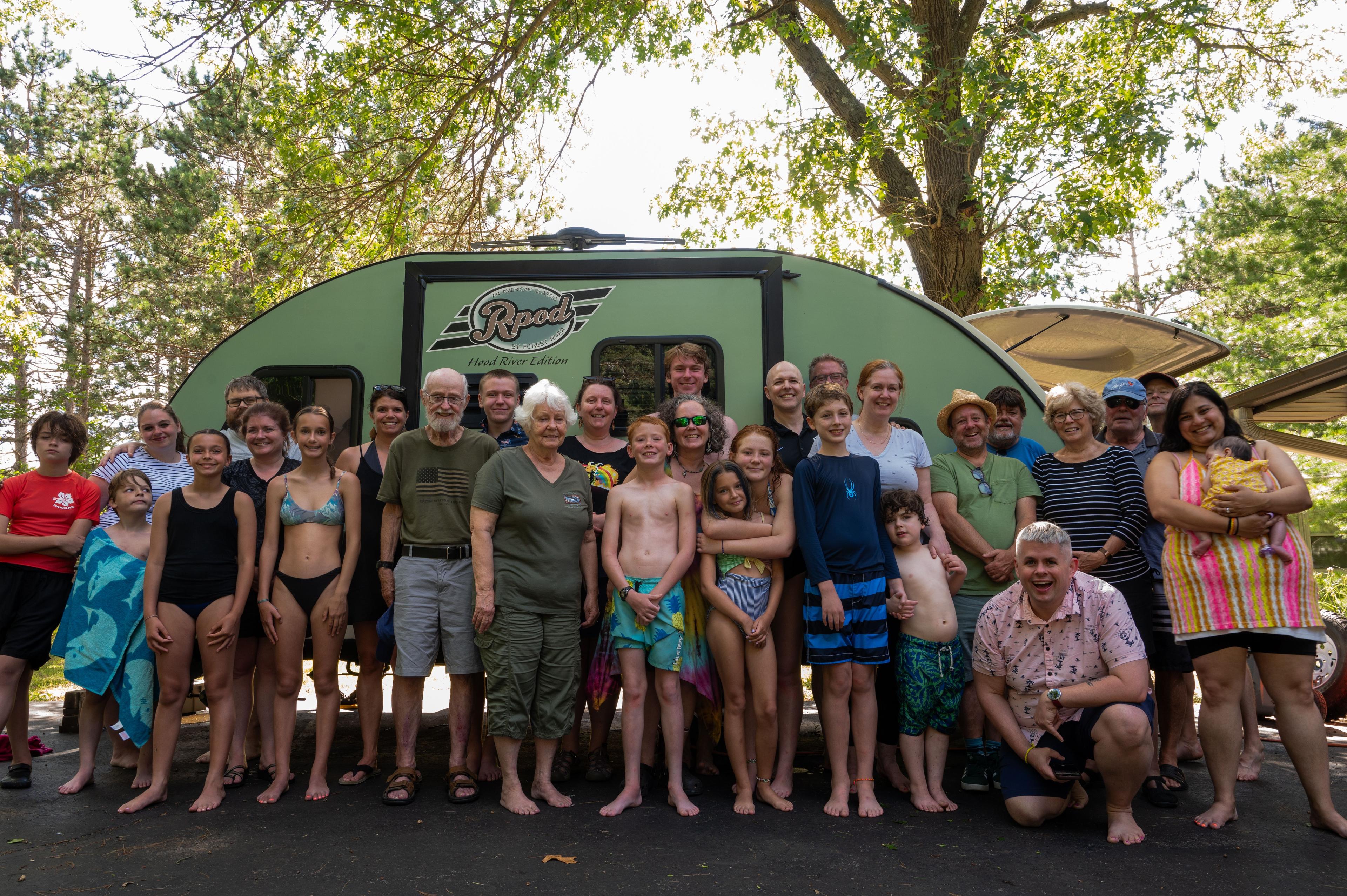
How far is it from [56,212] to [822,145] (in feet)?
73.9

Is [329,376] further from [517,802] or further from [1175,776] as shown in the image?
[1175,776]

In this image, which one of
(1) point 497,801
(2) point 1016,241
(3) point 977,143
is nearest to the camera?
(1) point 497,801

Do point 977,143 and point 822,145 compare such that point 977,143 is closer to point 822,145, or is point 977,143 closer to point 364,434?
point 822,145

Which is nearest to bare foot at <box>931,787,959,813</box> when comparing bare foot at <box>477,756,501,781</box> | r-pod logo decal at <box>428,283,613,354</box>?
bare foot at <box>477,756,501,781</box>

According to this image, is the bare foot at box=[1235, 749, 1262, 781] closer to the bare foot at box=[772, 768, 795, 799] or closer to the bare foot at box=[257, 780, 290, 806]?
the bare foot at box=[772, 768, 795, 799]

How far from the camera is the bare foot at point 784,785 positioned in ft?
14.2

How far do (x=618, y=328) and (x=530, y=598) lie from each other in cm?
205

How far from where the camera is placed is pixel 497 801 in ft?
14.3

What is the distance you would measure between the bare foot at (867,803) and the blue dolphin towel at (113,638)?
3.54m

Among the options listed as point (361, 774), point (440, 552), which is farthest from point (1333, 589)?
point (361, 774)

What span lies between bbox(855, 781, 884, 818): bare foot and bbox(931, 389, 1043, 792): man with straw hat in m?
0.66

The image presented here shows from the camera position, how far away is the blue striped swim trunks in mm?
4195

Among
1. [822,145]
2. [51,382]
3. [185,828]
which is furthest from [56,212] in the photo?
[185,828]

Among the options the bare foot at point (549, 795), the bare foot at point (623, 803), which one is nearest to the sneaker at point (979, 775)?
the bare foot at point (623, 803)
